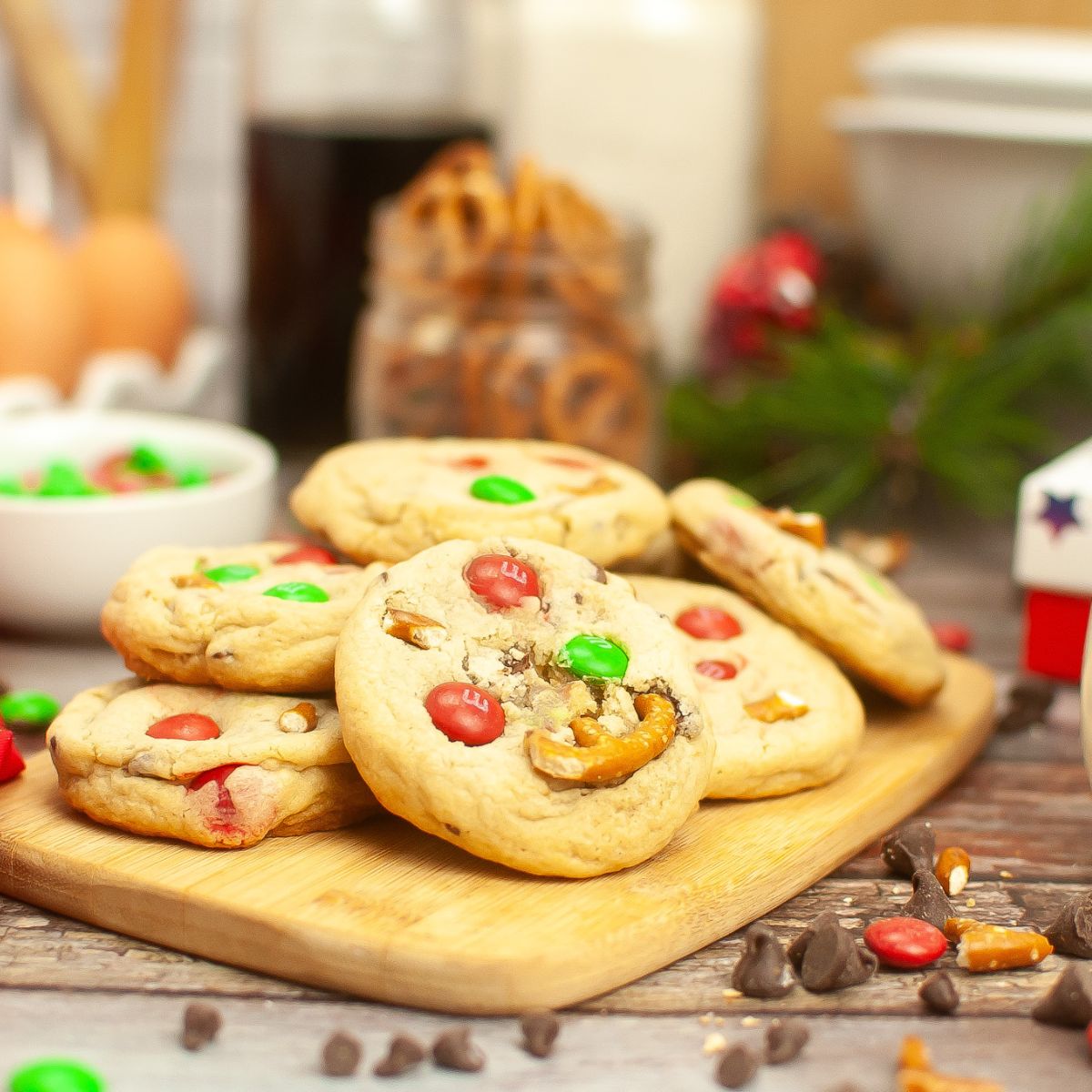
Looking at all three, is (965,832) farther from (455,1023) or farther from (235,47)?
(235,47)

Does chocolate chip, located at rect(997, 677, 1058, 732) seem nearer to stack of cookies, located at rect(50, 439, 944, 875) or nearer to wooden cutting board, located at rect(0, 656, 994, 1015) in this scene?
stack of cookies, located at rect(50, 439, 944, 875)

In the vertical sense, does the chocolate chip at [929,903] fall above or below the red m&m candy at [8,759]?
below

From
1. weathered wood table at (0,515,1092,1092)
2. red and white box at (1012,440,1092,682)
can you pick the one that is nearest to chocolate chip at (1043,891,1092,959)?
weathered wood table at (0,515,1092,1092)

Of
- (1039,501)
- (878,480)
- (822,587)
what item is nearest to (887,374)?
(878,480)

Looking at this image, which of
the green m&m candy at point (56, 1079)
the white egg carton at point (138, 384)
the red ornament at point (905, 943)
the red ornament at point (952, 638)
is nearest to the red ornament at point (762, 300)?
the red ornament at point (952, 638)

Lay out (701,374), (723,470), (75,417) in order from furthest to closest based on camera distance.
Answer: (701,374) < (723,470) < (75,417)

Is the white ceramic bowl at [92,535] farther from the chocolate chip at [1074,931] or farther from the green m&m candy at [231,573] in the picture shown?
the chocolate chip at [1074,931]
